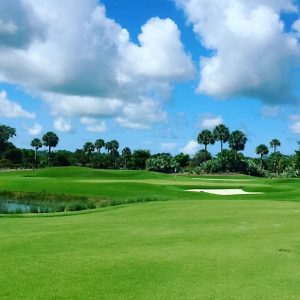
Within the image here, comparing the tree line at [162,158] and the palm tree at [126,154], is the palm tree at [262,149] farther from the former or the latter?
the palm tree at [126,154]

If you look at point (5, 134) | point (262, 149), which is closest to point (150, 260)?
point (262, 149)

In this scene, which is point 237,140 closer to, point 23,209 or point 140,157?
point 140,157

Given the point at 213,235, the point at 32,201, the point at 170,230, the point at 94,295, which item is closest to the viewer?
the point at 94,295

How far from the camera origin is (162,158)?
13850 centimetres

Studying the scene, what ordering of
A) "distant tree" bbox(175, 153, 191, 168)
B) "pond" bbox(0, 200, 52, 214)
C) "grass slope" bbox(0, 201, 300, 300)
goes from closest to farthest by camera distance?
"grass slope" bbox(0, 201, 300, 300) < "pond" bbox(0, 200, 52, 214) < "distant tree" bbox(175, 153, 191, 168)

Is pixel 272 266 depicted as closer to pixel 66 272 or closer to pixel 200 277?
pixel 200 277

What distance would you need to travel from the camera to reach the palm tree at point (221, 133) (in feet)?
479

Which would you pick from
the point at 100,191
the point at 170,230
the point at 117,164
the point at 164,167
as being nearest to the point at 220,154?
the point at 164,167

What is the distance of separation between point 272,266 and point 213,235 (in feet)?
12.4

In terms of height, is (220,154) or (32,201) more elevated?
(220,154)

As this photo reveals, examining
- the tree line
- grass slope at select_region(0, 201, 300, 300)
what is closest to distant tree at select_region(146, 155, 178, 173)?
the tree line

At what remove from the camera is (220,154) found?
417 ft

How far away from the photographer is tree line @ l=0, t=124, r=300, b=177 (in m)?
123

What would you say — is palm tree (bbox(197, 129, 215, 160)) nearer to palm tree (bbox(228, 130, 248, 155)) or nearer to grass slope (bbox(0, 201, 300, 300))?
palm tree (bbox(228, 130, 248, 155))
